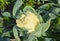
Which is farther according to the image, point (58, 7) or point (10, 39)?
point (10, 39)

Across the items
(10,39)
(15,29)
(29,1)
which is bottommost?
(10,39)

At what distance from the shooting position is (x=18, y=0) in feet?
3.19

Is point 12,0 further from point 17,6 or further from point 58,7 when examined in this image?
point 58,7

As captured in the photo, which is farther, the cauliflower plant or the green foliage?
the green foliage

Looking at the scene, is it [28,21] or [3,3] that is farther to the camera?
[3,3]

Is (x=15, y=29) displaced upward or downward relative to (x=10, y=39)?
upward

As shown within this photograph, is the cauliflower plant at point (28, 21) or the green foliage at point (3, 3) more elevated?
the green foliage at point (3, 3)

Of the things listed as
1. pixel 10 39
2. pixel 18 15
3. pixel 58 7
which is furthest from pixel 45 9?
pixel 10 39

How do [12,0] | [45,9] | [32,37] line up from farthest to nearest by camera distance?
[12,0] < [45,9] < [32,37]

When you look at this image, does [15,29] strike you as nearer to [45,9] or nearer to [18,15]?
[18,15]

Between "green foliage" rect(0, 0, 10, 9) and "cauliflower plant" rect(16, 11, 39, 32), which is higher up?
"green foliage" rect(0, 0, 10, 9)

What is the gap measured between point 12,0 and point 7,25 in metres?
0.18

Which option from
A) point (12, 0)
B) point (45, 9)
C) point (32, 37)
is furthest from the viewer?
point (12, 0)

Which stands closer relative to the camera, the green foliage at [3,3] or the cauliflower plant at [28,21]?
the cauliflower plant at [28,21]
